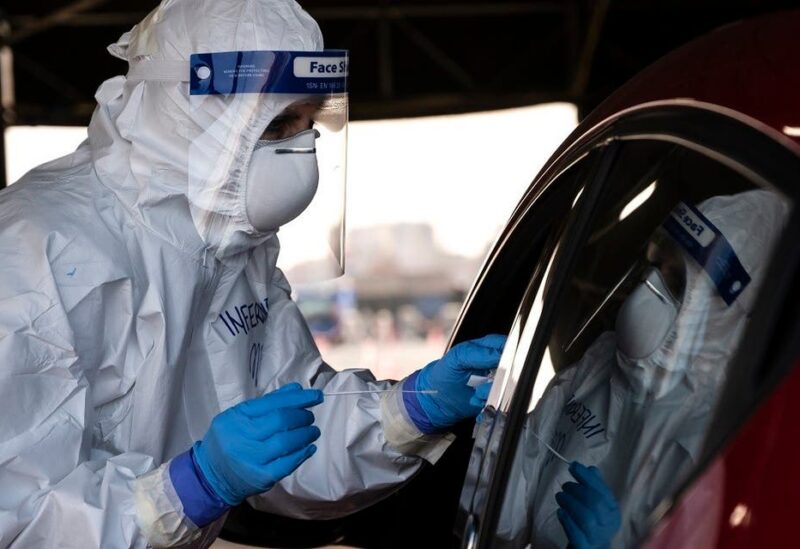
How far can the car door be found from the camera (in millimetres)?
1083

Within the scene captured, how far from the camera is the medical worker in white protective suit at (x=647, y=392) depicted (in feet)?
3.71

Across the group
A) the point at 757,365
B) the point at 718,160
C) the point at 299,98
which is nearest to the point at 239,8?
the point at 299,98

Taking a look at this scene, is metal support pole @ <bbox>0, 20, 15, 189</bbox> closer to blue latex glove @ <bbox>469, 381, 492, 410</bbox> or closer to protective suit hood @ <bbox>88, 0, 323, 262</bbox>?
protective suit hood @ <bbox>88, 0, 323, 262</bbox>

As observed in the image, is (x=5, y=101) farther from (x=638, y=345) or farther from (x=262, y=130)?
(x=638, y=345)

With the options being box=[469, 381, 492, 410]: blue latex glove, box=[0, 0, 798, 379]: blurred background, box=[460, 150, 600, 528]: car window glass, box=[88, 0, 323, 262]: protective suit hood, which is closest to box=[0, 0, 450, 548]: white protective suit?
box=[88, 0, 323, 262]: protective suit hood

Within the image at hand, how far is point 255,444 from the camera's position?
199 centimetres

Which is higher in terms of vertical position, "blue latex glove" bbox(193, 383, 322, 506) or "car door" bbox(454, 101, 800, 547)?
"car door" bbox(454, 101, 800, 547)

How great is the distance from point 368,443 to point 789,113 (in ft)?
5.01

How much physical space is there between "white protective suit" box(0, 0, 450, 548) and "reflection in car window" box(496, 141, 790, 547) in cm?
71

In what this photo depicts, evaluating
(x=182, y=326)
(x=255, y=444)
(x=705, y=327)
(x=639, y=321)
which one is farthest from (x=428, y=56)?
(x=705, y=327)

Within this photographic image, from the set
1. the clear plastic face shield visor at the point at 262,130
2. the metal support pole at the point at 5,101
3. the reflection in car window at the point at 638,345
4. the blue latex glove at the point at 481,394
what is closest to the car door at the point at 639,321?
the reflection in car window at the point at 638,345

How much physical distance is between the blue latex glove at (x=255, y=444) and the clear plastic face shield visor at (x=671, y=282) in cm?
68

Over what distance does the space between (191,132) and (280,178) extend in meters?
0.19

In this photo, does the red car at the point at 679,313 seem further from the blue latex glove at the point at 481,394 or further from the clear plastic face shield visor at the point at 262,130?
the clear plastic face shield visor at the point at 262,130
